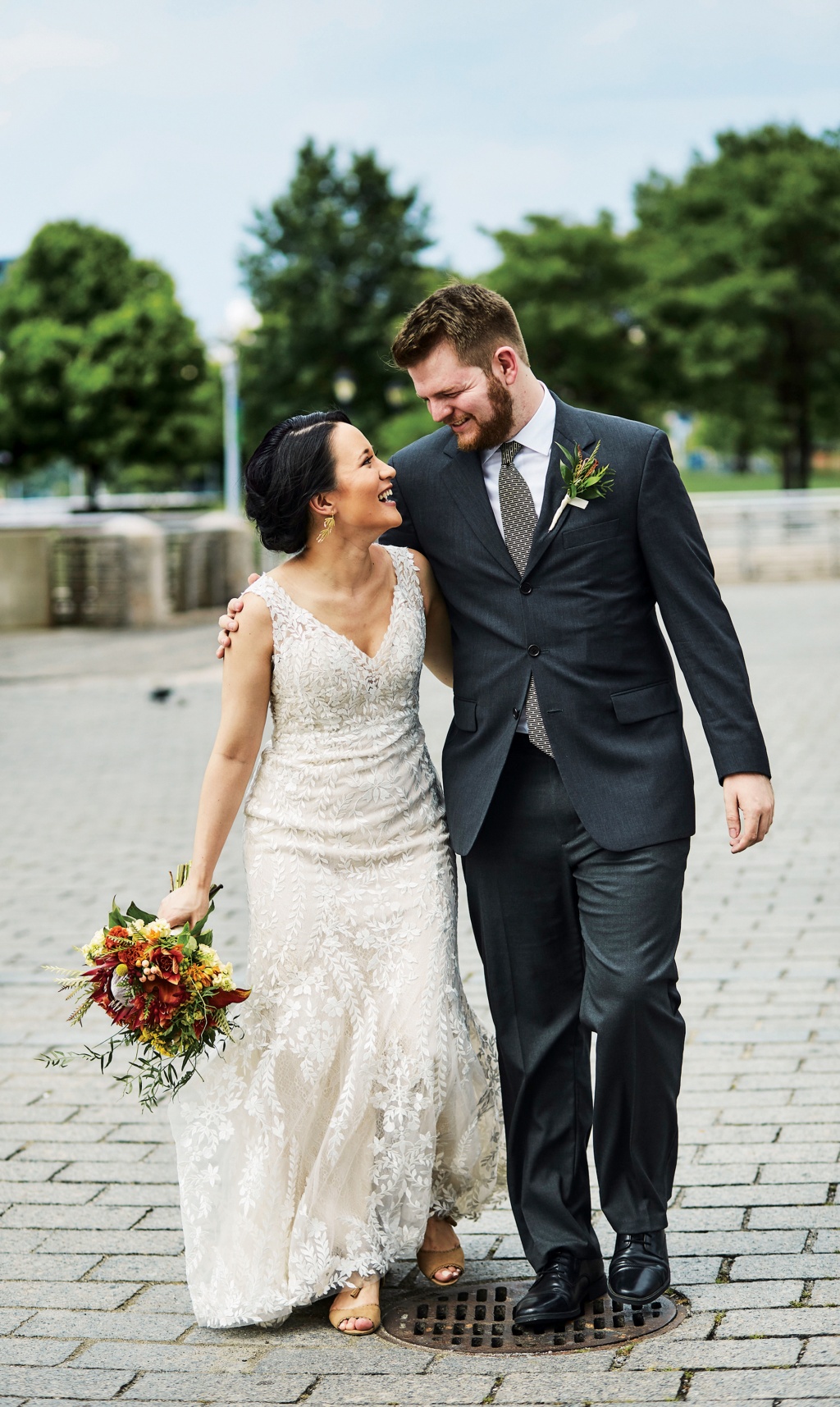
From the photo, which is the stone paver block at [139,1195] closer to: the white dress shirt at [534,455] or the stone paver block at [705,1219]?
the stone paver block at [705,1219]

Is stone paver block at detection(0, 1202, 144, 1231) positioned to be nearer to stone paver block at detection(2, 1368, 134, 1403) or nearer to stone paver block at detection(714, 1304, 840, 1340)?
stone paver block at detection(2, 1368, 134, 1403)

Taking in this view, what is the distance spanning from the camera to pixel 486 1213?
14.0 feet

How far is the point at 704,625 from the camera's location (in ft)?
11.3

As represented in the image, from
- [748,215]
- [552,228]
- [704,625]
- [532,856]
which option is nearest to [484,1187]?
[532,856]

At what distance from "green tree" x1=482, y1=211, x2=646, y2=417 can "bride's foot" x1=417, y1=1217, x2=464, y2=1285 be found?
46.6 metres

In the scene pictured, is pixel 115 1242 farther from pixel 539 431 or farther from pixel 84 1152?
pixel 539 431

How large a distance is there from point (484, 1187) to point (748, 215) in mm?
42408

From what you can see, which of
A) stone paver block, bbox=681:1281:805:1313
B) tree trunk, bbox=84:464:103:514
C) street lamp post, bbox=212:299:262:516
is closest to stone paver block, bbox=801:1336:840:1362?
stone paver block, bbox=681:1281:805:1313

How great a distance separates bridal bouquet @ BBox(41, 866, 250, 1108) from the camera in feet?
11.0

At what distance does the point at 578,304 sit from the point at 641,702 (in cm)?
4803

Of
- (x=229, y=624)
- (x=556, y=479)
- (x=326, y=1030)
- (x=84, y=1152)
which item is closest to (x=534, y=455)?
(x=556, y=479)

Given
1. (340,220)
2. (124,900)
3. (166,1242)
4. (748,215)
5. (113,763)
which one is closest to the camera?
(166,1242)

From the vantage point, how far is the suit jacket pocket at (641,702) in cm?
347

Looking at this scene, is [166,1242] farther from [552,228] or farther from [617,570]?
[552,228]
